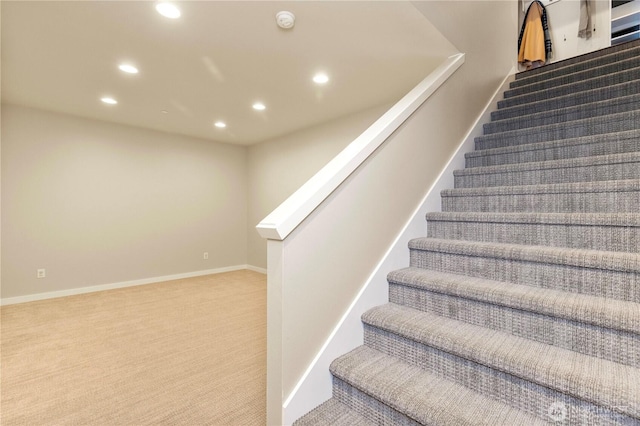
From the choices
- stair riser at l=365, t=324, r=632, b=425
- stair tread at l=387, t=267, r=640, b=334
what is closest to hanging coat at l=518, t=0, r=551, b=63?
stair tread at l=387, t=267, r=640, b=334

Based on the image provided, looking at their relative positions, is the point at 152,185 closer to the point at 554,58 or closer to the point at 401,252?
the point at 401,252

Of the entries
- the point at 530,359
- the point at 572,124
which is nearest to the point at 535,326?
the point at 530,359

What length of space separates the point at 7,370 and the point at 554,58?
21.5 feet

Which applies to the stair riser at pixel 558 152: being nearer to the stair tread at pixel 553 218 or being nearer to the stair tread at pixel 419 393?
the stair tread at pixel 553 218

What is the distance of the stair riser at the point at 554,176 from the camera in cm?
161

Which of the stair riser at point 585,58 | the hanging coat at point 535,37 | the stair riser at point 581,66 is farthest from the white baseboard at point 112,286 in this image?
the hanging coat at point 535,37

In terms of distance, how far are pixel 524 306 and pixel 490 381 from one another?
0.33 meters

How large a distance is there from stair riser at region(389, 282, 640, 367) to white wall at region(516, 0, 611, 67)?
4.46 m

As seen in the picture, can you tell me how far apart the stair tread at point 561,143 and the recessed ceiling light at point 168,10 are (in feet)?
7.41

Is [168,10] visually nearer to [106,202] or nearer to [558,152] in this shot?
[558,152]

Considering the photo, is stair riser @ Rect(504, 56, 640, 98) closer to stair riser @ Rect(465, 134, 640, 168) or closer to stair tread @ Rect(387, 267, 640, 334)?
stair riser @ Rect(465, 134, 640, 168)

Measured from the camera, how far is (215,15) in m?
1.84

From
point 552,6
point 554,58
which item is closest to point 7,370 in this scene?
point 554,58

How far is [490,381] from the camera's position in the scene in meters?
1.09
